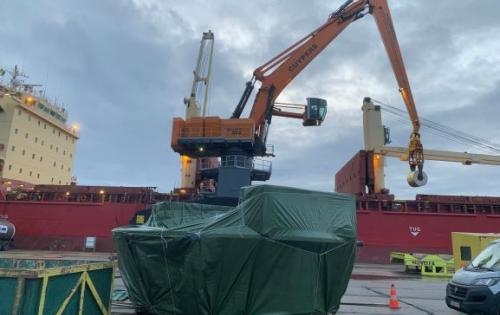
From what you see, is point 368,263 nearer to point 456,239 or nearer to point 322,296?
point 456,239

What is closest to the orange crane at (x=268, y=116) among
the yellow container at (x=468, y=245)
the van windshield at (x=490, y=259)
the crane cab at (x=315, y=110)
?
the crane cab at (x=315, y=110)

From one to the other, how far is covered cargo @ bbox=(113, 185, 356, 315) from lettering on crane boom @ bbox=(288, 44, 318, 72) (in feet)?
80.7

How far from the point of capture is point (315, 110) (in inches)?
1272

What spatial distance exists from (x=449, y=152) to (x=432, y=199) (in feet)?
36.0

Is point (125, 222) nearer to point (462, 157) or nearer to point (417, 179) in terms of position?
point (417, 179)

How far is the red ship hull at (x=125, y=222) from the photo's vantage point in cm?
2830

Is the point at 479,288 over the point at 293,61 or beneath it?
beneath

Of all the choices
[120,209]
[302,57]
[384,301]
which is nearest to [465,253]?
[384,301]

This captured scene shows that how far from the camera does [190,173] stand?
119 ft

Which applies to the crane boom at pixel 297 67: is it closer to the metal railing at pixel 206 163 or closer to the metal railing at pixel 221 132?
the metal railing at pixel 221 132

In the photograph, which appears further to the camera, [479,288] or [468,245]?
[468,245]

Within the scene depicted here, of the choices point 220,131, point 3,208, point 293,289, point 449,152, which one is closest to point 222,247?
point 293,289

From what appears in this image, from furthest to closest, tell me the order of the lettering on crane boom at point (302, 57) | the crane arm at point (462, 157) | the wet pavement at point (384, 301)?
the crane arm at point (462, 157) < the lettering on crane boom at point (302, 57) < the wet pavement at point (384, 301)

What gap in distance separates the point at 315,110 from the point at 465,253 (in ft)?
57.9
